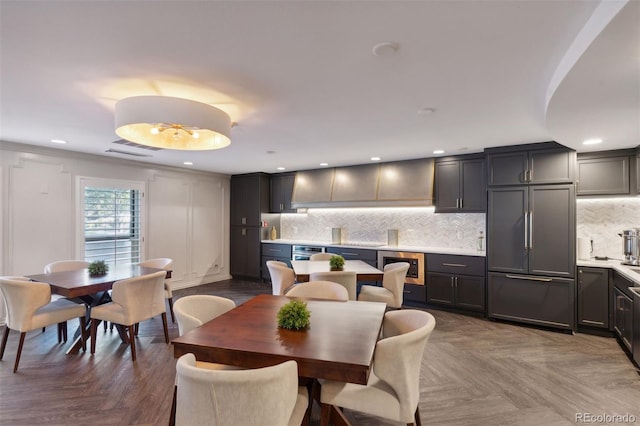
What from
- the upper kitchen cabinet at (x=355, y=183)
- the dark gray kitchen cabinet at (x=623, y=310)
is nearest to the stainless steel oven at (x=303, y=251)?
the upper kitchen cabinet at (x=355, y=183)

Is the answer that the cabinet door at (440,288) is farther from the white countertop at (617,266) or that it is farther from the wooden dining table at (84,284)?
the wooden dining table at (84,284)

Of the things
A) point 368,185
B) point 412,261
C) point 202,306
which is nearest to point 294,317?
point 202,306

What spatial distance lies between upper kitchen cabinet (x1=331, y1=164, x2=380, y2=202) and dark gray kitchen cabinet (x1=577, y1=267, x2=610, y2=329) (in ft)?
10.2

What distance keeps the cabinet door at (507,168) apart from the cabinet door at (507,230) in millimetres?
111

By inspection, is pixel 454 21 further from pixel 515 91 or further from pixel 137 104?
pixel 137 104

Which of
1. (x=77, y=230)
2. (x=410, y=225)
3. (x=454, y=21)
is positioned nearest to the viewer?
(x=454, y=21)

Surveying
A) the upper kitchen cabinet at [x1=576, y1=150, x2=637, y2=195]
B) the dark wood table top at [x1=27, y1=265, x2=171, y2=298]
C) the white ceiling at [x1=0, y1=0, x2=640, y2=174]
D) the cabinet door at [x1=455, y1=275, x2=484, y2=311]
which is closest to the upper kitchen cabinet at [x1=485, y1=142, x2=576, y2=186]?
the upper kitchen cabinet at [x1=576, y1=150, x2=637, y2=195]

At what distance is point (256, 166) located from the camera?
5922mm

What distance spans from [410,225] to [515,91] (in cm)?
343

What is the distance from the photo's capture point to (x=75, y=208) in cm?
460

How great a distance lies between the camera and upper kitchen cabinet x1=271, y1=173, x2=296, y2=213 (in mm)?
6668

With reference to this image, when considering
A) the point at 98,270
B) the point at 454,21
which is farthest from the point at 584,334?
the point at 98,270

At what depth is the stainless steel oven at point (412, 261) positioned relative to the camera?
482 centimetres

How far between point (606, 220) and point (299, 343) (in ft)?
15.1
